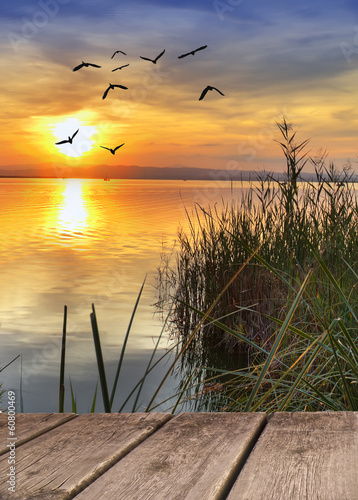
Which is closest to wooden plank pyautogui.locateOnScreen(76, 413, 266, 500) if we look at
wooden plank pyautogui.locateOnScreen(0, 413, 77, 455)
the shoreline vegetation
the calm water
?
wooden plank pyautogui.locateOnScreen(0, 413, 77, 455)

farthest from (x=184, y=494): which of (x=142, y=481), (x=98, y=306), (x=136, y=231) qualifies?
(x=136, y=231)

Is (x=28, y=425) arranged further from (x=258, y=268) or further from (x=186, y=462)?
(x=258, y=268)

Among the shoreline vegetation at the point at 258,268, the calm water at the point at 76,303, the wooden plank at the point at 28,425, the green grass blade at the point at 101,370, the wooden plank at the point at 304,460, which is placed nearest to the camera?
the wooden plank at the point at 304,460

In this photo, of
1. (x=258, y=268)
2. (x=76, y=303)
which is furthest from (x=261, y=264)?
(x=76, y=303)

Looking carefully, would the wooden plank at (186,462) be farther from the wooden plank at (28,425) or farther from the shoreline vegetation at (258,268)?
the shoreline vegetation at (258,268)

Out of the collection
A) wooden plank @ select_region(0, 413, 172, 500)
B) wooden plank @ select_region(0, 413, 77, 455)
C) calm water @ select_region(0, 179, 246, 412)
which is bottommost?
calm water @ select_region(0, 179, 246, 412)

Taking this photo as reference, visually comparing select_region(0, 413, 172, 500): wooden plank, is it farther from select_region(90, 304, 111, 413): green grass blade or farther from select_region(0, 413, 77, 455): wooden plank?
select_region(90, 304, 111, 413): green grass blade

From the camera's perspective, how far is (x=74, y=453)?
1191 mm

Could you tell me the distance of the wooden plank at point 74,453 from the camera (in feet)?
3.42

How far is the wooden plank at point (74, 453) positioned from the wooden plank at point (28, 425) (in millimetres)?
25

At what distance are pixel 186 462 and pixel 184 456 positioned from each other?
1.3 inches

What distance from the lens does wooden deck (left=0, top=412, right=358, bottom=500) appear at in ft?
3.29

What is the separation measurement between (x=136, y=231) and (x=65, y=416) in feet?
43.8

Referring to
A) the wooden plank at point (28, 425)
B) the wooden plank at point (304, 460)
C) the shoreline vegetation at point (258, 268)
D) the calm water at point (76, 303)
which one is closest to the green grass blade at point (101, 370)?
the wooden plank at point (28, 425)
